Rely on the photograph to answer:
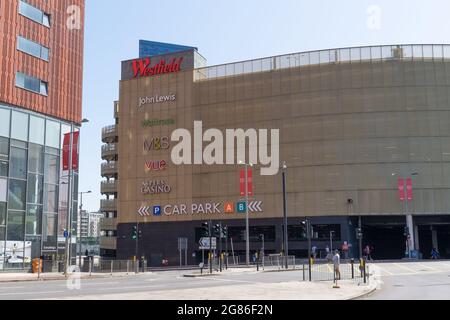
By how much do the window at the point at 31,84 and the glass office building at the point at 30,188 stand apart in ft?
6.84

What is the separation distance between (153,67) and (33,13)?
36624 mm

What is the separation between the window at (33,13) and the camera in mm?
46219

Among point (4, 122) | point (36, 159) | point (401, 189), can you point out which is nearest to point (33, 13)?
point (4, 122)

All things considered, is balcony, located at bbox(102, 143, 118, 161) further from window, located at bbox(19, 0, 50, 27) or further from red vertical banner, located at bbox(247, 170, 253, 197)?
window, located at bbox(19, 0, 50, 27)

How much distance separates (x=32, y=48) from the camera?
47.1 m

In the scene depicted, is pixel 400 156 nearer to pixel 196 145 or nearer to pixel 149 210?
pixel 196 145

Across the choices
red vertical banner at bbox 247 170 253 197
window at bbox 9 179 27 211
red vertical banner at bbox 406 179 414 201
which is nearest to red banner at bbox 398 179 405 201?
red vertical banner at bbox 406 179 414 201

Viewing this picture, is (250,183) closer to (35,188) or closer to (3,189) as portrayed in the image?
(35,188)

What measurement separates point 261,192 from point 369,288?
50722 mm

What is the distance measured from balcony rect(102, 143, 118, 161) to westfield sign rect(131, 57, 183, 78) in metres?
15.0

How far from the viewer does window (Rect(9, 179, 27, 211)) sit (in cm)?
4381

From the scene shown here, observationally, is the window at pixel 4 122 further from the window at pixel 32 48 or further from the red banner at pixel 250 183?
the red banner at pixel 250 183
